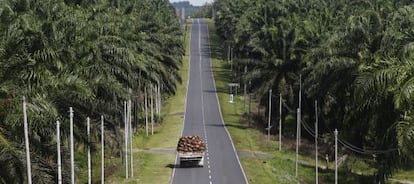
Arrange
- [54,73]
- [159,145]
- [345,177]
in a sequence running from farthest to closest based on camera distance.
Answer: [159,145]
[345,177]
[54,73]

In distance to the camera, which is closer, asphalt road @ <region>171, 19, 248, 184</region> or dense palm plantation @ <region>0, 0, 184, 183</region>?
dense palm plantation @ <region>0, 0, 184, 183</region>

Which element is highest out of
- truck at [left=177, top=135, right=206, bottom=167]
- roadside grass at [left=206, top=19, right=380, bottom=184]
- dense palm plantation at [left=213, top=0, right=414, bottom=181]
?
dense palm plantation at [left=213, top=0, right=414, bottom=181]

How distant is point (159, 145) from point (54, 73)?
36070mm

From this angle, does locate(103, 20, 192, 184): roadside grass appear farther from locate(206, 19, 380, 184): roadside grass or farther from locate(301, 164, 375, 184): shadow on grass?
locate(301, 164, 375, 184): shadow on grass

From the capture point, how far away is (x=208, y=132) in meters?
79.9

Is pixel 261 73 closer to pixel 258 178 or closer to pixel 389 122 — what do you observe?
pixel 258 178

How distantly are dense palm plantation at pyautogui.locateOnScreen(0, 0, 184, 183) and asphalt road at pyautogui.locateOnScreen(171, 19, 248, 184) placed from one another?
7168mm

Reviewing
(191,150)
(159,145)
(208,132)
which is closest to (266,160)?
(191,150)

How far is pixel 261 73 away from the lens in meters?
77.5

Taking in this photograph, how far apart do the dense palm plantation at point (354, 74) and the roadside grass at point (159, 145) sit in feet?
39.5

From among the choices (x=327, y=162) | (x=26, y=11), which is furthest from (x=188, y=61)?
(x=26, y=11)

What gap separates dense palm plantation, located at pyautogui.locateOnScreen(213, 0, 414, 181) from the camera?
26.0 metres

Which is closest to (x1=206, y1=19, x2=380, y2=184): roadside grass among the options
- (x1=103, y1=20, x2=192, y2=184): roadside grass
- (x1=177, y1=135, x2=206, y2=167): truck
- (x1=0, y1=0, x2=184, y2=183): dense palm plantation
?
(x1=177, y1=135, x2=206, y2=167): truck

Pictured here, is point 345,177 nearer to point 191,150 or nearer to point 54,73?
point 191,150
